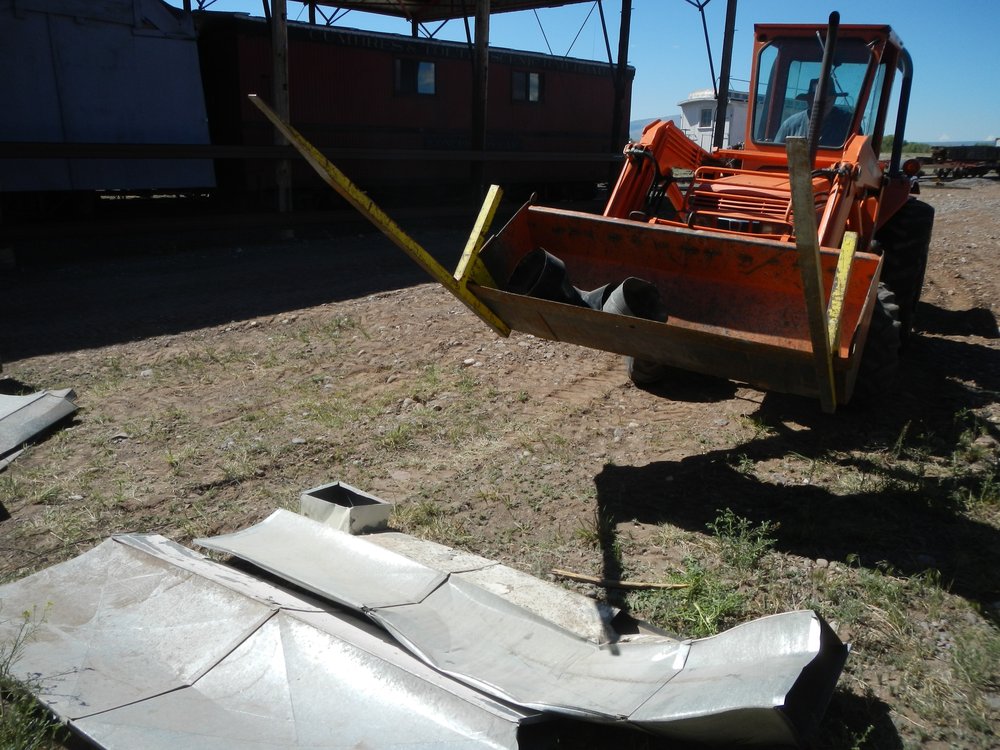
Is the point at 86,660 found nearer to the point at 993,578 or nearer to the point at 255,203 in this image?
the point at 993,578

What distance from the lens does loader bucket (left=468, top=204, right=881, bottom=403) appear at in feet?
12.3

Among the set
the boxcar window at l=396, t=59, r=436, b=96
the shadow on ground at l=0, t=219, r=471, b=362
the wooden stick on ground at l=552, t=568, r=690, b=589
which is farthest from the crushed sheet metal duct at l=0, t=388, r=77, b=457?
the boxcar window at l=396, t=59, r=436, b=96

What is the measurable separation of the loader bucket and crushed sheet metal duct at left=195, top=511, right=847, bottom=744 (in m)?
1.40

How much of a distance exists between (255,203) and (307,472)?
419 inches

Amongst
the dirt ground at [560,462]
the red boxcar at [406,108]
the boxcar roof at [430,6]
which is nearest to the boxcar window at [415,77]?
the red boxcar at [406,108]

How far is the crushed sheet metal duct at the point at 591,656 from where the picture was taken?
232 cm

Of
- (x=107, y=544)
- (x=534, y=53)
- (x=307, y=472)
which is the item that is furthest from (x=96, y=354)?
(x=534, y=53)

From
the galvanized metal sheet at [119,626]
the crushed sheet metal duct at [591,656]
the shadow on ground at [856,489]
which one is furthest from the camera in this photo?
the shadow on ground at [856,489]

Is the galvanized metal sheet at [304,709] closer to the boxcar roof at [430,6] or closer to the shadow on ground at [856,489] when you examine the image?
the shadow on ground at [856,489]

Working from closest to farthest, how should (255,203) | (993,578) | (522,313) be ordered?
(993,578) → (522,313) → (255,203)

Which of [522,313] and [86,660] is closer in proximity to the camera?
[86,660]

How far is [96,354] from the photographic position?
6531mm

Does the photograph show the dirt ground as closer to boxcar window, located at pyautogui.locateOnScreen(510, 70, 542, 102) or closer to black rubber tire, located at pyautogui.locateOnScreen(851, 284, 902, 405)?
black rubber tire, located at pyautogui.locateOnScreen(851, 284, 902, 405)

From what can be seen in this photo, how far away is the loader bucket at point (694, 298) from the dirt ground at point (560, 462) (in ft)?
2.24
